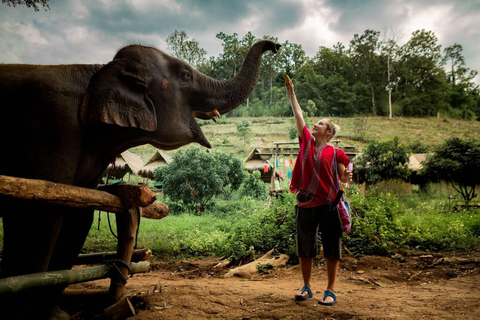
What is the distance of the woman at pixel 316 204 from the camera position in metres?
2.81

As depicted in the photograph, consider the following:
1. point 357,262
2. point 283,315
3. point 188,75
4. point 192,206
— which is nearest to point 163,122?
point 188,75

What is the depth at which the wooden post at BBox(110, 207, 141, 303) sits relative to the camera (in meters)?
2.60

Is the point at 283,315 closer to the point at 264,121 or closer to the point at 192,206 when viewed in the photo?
the point at 192,206

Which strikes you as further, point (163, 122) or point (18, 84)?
point (163, 122)

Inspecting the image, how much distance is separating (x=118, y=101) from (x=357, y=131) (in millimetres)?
28380

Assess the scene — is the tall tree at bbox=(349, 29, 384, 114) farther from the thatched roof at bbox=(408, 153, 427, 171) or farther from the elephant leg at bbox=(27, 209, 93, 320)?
the elephant leg at bbox=(27, 209, 93, 320)

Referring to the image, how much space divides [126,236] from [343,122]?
3165 centimetres

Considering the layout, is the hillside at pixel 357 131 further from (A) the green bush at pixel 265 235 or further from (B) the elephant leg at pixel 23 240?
(B) the elephant leg at pixel 23 240

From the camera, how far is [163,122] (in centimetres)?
Result: 252

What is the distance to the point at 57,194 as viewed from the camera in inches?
71.6

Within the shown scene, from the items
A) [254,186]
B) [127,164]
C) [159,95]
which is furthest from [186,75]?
[127,164]

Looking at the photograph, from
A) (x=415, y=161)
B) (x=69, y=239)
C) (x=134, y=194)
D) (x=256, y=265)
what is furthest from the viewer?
(x=415, y=161)

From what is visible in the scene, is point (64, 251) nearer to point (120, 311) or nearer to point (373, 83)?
point (120, 311)

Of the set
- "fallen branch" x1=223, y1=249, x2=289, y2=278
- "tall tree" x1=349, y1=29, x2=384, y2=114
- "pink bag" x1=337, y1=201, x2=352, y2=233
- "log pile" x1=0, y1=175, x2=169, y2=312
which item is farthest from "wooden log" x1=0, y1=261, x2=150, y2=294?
"tall tree" x1=349, y1=29, x2=384, y2=114
